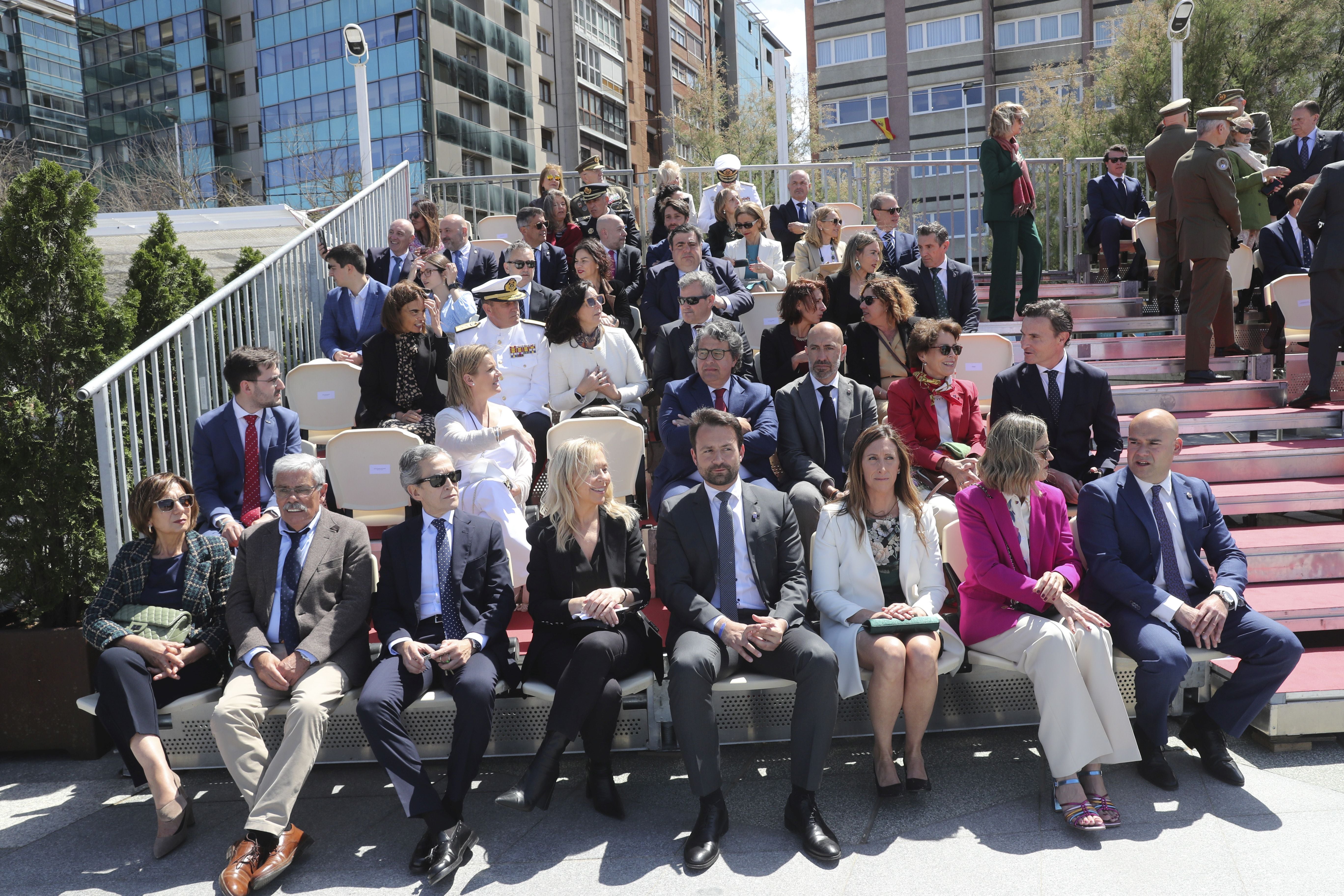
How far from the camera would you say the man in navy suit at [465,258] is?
8406 millimetres

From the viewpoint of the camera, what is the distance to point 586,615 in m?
3.79

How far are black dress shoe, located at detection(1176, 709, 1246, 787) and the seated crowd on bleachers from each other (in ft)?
0.04

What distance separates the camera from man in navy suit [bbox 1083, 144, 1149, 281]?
9.91m

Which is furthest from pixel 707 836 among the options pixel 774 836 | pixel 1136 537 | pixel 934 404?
pixel 934 404

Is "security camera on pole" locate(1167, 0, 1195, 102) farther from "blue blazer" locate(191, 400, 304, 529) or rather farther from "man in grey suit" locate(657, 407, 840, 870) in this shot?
"blue blazer" locate(191, 400, 304, 529)

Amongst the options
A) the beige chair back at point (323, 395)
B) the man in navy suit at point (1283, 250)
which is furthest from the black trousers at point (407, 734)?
the man in navy suit at point (1283, 250)

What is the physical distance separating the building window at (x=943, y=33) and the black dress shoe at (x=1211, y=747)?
50638mm

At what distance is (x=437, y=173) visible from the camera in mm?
41125

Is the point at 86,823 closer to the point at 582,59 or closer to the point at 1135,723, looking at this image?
the point at 1135,723

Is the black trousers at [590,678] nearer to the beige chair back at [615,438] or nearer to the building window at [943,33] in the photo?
the beige chair back at [615,438]

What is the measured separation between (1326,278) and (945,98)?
4700 centimetres

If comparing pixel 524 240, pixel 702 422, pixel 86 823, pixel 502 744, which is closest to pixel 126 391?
pixel 86 823

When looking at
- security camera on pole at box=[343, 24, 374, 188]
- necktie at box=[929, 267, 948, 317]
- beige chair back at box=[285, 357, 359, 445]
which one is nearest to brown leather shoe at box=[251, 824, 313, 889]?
beige chair back at box=[285, 357, 359, 445]

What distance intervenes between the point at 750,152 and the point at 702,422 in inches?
1192
